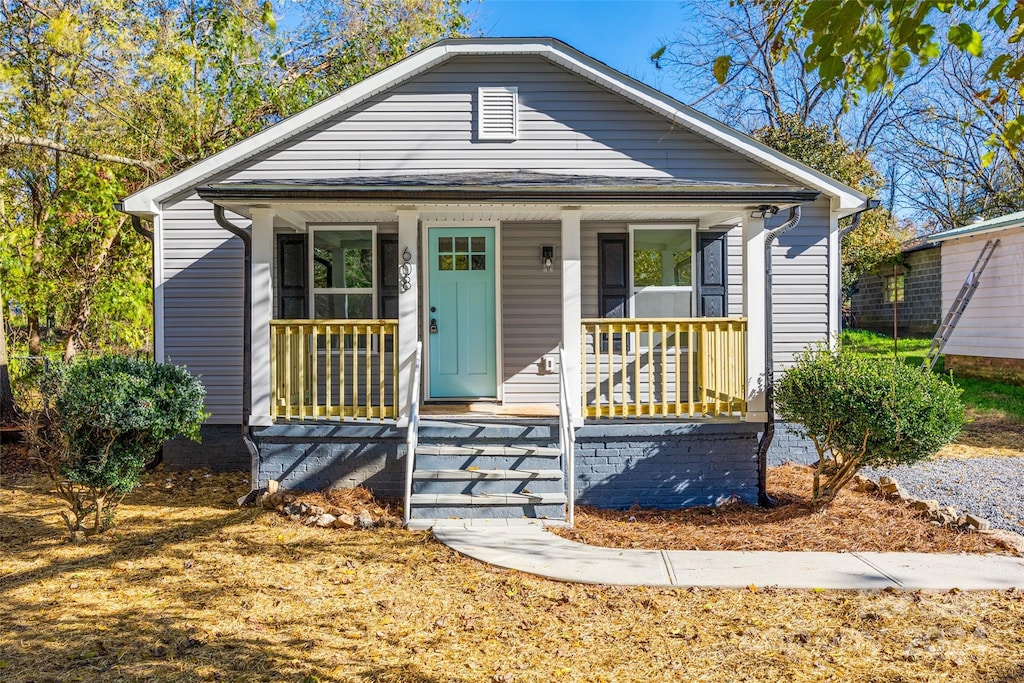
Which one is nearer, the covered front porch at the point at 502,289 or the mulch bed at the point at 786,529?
the mulch bed at the point at 786,529

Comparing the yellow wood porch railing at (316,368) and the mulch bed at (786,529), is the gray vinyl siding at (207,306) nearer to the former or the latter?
the yellow wood porch railing at (316,368)

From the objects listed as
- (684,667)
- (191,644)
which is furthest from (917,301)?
(191,644)

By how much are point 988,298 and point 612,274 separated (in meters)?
9.53

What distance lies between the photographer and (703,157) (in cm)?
797

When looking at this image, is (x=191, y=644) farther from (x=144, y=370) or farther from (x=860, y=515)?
(x=860, y=515)

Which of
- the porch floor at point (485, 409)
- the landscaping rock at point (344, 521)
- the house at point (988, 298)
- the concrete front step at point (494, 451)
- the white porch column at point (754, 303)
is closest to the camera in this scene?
the landscaping rock at point (344, 521)

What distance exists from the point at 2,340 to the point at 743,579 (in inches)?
378

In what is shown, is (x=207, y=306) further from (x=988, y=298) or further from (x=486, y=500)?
(x=988, y=298)

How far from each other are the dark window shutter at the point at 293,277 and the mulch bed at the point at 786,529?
13.0ft

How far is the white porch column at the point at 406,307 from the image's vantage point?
6.50m

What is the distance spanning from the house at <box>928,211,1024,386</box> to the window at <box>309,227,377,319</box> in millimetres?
10654

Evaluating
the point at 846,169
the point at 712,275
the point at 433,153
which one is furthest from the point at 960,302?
the point at 433,153

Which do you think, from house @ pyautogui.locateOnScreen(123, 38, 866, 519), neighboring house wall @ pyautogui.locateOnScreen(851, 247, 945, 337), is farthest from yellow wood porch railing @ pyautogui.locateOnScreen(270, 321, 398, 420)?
neighboring house wall @ pyautogui.locateOnScreen(851, 247, 945, 337)

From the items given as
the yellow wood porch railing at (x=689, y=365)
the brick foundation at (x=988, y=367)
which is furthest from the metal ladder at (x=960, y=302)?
the yellow wood porch railing at (x=689, y=365)
